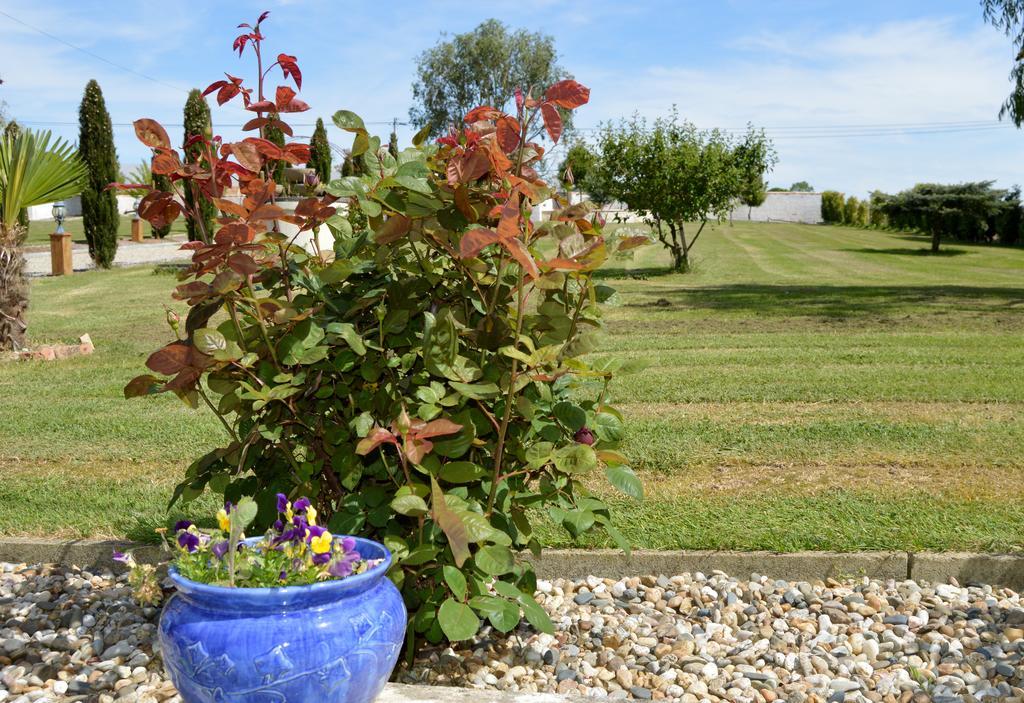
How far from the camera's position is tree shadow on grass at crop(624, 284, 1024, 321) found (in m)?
11.9

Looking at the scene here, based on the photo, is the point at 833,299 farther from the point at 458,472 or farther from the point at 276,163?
the point at 458,472

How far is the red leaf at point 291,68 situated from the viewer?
2.78m

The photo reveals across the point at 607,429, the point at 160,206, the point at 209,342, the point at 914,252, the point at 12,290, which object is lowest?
the point at 607,429

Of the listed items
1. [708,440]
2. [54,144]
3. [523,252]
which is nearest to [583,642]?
[523,252]

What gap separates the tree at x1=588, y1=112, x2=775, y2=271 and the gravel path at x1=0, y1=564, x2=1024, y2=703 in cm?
1458

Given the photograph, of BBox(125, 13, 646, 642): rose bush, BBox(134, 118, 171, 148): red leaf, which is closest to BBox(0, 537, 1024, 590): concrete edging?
BBox(125, 13, 646, 642): rose bush

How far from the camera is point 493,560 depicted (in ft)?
8.12

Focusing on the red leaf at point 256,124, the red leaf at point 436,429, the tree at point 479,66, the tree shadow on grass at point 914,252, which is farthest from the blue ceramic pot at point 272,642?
the tree at point 479,66

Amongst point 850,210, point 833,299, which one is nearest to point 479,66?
point 850,210

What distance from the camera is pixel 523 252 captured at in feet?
6.95

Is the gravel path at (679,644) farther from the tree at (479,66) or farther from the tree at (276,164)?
the tree at (479,66)

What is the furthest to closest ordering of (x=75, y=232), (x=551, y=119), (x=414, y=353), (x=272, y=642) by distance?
(x=75, y=232) → (x=414, y=353) → (x=551, y=119) → (x=272, y=642)

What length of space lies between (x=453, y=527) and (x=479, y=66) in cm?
4830

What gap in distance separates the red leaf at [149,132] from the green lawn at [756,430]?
1837mm
